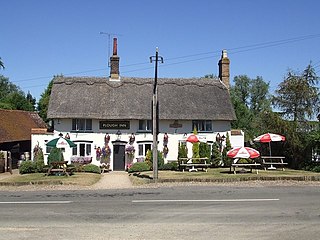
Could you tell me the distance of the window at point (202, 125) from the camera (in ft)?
118

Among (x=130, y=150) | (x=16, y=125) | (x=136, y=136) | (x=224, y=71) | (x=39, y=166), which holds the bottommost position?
(x=39, y=166)

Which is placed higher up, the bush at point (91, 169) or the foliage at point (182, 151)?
the foliage at point (182, 151)

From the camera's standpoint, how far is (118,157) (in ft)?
115

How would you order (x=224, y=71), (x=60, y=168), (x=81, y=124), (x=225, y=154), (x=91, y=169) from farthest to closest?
(x=224, y=71) < (x=81, y=124) < (x=225, y=154) < (x=91, y=169) < (x=60, y=168)

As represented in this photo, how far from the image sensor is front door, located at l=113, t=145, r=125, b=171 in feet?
115

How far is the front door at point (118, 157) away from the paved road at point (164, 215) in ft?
54.3

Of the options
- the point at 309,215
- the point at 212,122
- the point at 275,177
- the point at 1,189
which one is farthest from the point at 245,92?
the point at 309,215

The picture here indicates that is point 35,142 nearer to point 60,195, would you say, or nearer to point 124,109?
point 124,109

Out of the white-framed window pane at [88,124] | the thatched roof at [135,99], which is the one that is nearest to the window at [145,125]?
the thatched roof at [135,99]

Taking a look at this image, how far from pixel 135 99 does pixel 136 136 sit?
351cm

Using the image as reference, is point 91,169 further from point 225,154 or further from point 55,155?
point 225,154

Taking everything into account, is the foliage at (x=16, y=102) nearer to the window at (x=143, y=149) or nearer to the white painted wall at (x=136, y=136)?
the white painted wall at (x=136, y=136)

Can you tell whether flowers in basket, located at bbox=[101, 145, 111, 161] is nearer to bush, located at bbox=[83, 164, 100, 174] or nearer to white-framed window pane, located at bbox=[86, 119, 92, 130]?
white-framed window pane, located at bbox=[86, 119, 92, 130]

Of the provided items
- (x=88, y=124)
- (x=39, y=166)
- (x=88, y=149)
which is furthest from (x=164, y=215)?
(x=88, y=124)
